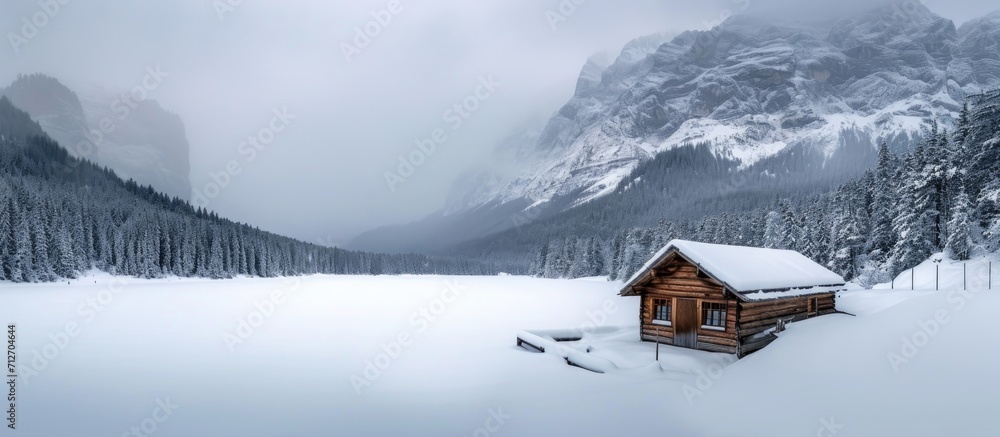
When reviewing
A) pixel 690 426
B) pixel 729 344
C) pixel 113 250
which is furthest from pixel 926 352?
pixel 113 250

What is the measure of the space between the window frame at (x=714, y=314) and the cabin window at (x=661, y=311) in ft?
5.70

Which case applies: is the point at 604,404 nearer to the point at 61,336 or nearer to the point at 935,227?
the point at 61,336

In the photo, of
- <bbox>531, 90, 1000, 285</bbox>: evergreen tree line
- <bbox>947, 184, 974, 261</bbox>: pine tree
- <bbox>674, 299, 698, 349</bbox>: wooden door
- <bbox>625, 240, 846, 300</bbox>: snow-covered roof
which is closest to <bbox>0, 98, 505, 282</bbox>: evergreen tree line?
<bbox>674, 299, 698, 349</bbox>: wooden door

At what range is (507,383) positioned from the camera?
15.8 meters

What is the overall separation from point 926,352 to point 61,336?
37.5 m

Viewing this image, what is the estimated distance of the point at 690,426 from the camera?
38.9ft

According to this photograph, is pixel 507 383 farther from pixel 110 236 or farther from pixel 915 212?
pixel 110 236

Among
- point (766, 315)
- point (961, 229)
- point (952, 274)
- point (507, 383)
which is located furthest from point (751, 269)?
point (961, 229)

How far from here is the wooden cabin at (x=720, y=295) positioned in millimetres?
18933

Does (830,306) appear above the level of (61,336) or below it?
above

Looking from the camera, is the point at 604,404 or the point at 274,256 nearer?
the point at 604,404

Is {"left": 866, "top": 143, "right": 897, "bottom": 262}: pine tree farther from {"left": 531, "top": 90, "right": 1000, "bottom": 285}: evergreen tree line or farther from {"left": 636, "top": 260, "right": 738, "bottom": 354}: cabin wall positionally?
{"left": 636, "top": 260, "right": 738, "bottom": 354}: cabin wall

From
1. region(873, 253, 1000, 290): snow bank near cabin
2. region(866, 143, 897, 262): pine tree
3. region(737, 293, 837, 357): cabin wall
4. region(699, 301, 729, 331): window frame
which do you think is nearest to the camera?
region(737, 293, 837, 357): cabin wall

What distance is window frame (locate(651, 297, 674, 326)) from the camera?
21.4 m
